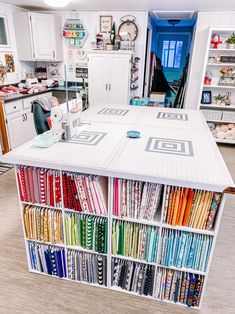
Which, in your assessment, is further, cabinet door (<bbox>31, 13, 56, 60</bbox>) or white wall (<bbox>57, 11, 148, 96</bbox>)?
white wall (<bbox>57, 11, 148, 96</bbox>)

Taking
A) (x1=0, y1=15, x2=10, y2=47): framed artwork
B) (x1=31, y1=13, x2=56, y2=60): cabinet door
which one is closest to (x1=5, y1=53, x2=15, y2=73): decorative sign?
(x1=0, y1=15, x2=10, y2=47): framed artwork

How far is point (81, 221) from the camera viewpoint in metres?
1.63

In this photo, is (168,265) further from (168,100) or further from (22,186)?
(168,100)

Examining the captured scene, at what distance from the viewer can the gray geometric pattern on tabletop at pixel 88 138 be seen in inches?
71.5

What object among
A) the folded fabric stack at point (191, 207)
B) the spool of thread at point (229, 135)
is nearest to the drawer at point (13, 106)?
the folded fabric stack at point (191, 207)

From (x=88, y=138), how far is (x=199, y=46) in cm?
366

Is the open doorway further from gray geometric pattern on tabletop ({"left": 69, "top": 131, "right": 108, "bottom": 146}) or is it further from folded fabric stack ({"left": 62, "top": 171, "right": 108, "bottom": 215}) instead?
folded fabric stack ({"left": 62, "top": 171, "right": 108, "bottom": 215})

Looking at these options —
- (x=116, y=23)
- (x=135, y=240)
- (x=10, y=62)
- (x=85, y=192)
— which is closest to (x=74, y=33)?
(x=116, y=23)

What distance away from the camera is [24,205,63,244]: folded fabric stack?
1.68 metres

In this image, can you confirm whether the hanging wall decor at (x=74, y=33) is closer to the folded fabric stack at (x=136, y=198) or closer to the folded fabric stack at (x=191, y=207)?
the folded fabric stack at (x=136, y=198)

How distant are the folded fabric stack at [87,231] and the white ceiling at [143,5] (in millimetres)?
3513

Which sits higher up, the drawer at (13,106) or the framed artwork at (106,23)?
the framed artwork at (106,23)

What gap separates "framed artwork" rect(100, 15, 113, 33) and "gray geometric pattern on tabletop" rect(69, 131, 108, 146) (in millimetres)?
3428

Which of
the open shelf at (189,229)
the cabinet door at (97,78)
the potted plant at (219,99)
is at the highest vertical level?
the cabinet door at (97,78)
